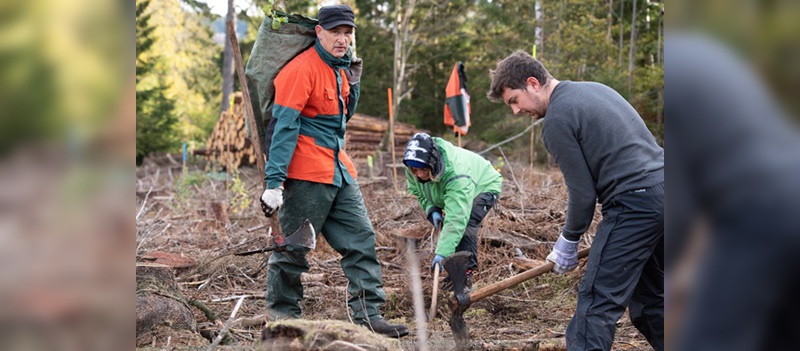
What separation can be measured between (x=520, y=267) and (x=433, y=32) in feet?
59.7

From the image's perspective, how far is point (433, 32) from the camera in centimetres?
2333

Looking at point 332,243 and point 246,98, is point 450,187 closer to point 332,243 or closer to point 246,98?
point 332,243

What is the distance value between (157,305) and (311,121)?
1.56 metres

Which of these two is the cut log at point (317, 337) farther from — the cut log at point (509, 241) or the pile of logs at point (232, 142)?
the pile of logs at point (232, 142)

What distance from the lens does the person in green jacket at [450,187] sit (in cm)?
494

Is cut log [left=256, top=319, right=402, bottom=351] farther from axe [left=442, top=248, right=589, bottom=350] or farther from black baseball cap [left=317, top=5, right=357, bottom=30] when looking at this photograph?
black baseball cap [left=317, top=5, right=357, bottom=30]

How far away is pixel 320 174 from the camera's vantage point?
453 centimetres

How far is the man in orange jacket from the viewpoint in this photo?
14.4 feet

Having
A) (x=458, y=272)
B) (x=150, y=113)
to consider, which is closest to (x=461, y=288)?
(x=458, y=272)

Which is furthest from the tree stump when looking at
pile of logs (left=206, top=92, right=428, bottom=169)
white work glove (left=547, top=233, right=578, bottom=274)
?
pile of logs (left=206, top=92, right=428, bottom=169)

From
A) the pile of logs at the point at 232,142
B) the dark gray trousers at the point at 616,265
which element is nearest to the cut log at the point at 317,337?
the dark gray trousers at the point at 616,265

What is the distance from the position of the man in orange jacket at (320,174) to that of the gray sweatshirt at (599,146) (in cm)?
164

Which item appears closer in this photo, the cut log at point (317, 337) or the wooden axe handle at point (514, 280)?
the cut log at point (317, 337)

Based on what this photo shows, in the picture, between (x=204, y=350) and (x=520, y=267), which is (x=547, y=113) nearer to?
(x=204, y=350)
